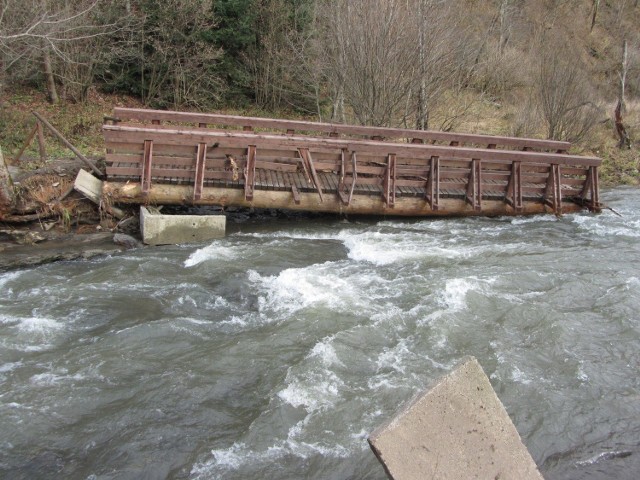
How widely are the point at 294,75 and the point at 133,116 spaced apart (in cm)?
1016

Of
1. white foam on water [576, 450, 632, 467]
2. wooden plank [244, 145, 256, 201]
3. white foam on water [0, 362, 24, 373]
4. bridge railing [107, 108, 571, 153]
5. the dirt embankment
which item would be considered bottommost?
white foam on water [576, 450, 632, 467]

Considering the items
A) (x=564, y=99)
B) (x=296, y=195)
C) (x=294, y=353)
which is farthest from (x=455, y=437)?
(x=564, y=99)

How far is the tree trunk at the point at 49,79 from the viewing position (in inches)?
698

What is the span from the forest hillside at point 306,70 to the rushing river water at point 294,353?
24.0 feet

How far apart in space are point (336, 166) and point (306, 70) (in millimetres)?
10534

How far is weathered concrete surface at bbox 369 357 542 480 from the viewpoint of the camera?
9.89 ft

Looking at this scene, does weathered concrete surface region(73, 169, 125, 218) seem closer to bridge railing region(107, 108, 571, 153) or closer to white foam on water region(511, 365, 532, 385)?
bridge railing region(107, 108, 571, 153)

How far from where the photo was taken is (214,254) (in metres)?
9.32

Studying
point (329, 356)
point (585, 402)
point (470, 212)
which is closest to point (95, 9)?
point (470, 212)

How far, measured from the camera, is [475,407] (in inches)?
129

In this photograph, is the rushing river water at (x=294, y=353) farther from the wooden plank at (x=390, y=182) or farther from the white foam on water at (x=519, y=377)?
the wooden plank at (x=390, y=182)

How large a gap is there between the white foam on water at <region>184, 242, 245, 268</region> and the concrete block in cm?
51

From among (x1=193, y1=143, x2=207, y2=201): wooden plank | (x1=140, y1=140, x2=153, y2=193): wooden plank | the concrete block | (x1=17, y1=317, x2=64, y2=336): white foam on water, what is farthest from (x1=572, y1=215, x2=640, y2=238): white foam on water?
(x1=17, y1=317, x2=64, y2=336): white foam on water

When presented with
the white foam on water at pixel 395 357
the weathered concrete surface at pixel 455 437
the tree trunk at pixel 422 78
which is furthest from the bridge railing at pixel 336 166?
the weathered concrete surface at pixel 455 437
